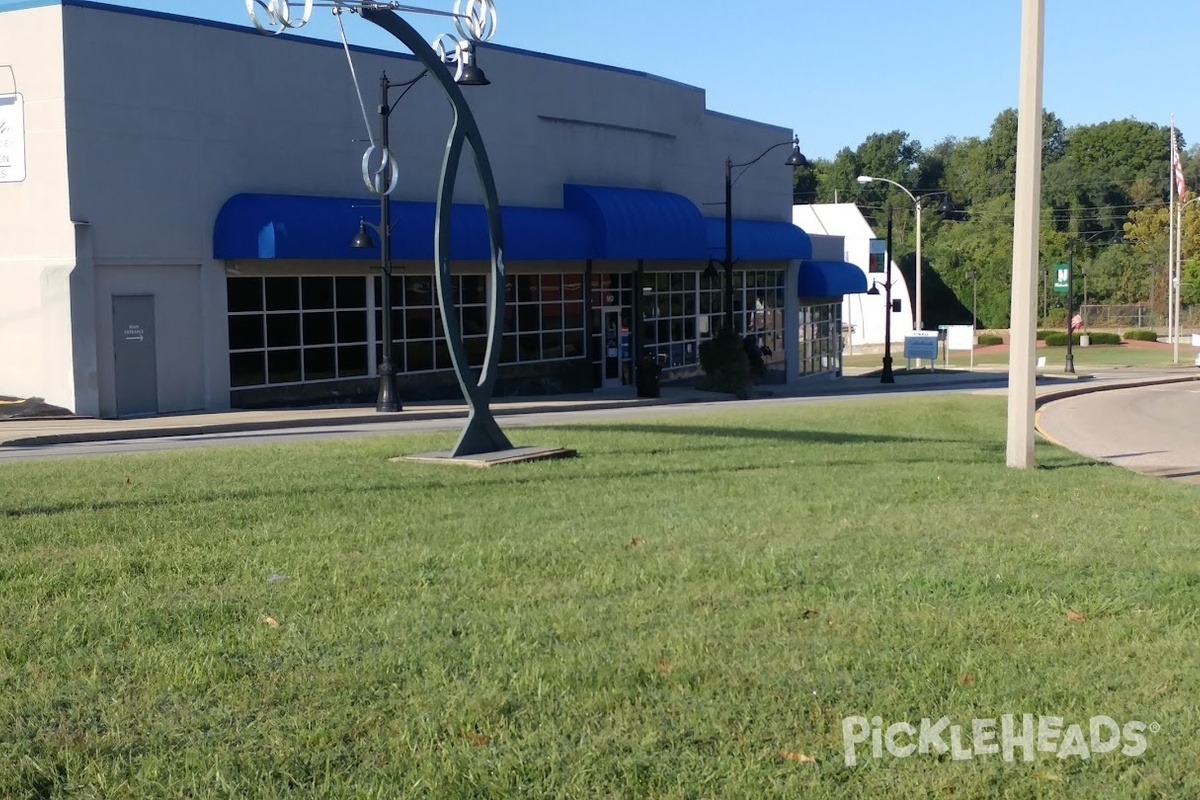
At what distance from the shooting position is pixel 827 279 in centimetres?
5144

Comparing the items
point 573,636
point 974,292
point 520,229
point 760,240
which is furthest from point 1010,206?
point 573,636

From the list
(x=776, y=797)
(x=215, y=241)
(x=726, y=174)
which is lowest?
(x=776, y=797)

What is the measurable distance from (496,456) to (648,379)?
74.5 feet

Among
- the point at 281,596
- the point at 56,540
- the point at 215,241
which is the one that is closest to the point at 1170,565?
the point at 281,596

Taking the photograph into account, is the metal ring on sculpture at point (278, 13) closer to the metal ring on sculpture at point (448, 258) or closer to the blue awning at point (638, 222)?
the metal ring on sculpture at point (448, 258)

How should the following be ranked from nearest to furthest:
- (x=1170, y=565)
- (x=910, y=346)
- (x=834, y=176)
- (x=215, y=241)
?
(x=1170, y=565) < (x=215, y=241) < (x=910, y=346) < (x=834, y=176)

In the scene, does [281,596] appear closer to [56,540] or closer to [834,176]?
[56,540]

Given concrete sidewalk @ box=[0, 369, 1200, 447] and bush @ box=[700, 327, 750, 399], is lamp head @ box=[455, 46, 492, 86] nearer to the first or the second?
concrete sidewalk @ box=[0, 369, 1200, 447]

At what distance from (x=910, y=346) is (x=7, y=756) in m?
56.7

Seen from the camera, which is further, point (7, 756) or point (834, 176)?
point (834, 176)

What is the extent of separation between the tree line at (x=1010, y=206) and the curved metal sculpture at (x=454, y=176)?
78.8m

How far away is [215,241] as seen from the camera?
2698cm

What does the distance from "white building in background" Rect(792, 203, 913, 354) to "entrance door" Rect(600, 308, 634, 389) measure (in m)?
44.5

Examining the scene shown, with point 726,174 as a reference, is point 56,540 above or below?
below
